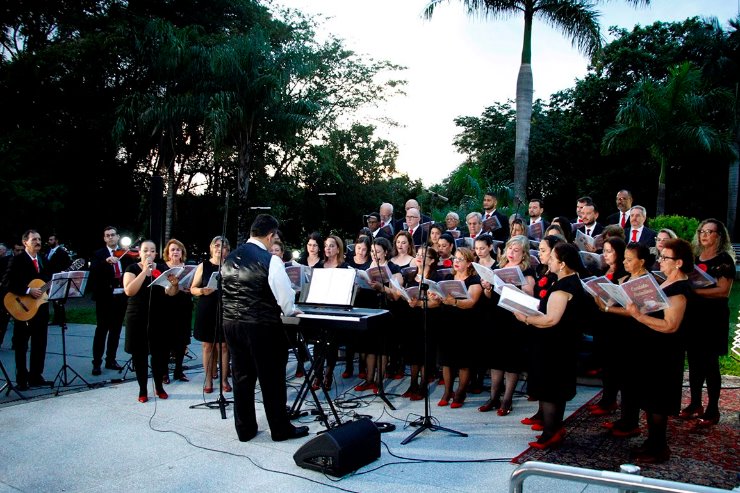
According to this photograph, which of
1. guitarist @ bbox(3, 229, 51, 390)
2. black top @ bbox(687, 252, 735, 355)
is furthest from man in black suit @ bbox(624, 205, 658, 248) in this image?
guitarist @ bbox(3, 229, 51, 390)

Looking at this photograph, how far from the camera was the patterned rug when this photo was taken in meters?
4.44

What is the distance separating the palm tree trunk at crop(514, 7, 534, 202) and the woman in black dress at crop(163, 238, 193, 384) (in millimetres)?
12263

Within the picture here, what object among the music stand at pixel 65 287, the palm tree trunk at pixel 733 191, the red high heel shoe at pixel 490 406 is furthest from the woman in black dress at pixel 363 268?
the palm tree trunk at pixel 733 191

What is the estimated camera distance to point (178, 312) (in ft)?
24.1

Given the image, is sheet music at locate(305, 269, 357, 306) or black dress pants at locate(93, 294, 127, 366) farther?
black dress pants at locate(93, 294, 127, 366)

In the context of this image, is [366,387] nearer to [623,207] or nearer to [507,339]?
[507,339]

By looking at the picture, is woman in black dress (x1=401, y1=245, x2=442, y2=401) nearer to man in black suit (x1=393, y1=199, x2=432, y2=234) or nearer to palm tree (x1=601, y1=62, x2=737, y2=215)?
man in black suit (x1=393, y1=199, x2=432, y2=234)

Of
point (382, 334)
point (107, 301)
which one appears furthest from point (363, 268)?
point (107, 301)

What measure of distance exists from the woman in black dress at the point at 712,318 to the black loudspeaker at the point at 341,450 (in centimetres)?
329

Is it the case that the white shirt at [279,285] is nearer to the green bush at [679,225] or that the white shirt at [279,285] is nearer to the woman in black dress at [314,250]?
the woman in black dress at [314,250]

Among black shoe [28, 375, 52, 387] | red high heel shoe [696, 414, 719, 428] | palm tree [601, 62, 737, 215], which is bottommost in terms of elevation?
black shoe [28, 375, 52, 387]

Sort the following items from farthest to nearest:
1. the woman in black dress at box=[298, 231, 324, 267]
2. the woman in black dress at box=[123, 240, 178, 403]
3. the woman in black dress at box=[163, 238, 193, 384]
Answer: the woman in black dress at box=[298, 231, 324, 267], the woman in black dress at box=[163, 238, 193, 384], the woman in black dress at box=[123, 240, 178, 403]

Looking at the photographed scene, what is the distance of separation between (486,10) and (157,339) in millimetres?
15658

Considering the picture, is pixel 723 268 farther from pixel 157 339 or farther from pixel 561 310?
pixel 157 339
